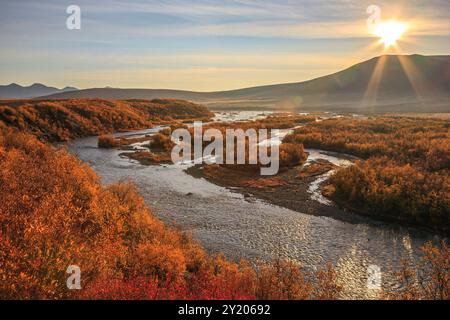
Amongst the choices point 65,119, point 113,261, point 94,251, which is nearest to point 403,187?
point 113,261

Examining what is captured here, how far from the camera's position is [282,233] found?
1484 centimetres

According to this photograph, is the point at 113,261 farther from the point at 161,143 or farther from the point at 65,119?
the point at 65,119

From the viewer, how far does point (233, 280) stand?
8.91 m

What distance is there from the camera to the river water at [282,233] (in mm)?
12211

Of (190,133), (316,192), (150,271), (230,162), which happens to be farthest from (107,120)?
(150,271)

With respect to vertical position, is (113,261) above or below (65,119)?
below

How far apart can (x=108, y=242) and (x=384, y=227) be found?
11.3 metres

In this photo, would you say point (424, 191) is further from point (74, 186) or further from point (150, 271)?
point (74, 186)

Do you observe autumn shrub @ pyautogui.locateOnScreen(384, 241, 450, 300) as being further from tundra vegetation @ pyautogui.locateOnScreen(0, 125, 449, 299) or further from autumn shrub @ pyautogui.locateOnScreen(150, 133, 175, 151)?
autumn shrub @ pyautogui.locateOnScreen(150, 133, 175, 151)

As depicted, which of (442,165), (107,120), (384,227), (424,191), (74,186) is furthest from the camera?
(107,120)

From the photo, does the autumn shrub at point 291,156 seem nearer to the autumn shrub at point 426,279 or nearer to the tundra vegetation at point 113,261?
the autumn shrub at point 426,279

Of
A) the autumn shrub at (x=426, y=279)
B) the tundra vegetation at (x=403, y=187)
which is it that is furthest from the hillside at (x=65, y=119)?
the autumn shrub at (x=426, y=279)

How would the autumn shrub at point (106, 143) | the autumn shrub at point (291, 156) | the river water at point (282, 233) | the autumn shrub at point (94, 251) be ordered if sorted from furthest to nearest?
the autumn shrub at point (106, 143) < the autumn shrub at point (291, 156) < the river water at point (282, 233) < the autumn shrub at point (94, 251)

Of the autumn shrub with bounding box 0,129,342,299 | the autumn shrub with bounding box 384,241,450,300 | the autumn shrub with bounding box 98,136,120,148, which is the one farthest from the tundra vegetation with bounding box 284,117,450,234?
the autumn shrub with bounding box 98,136,120,148
